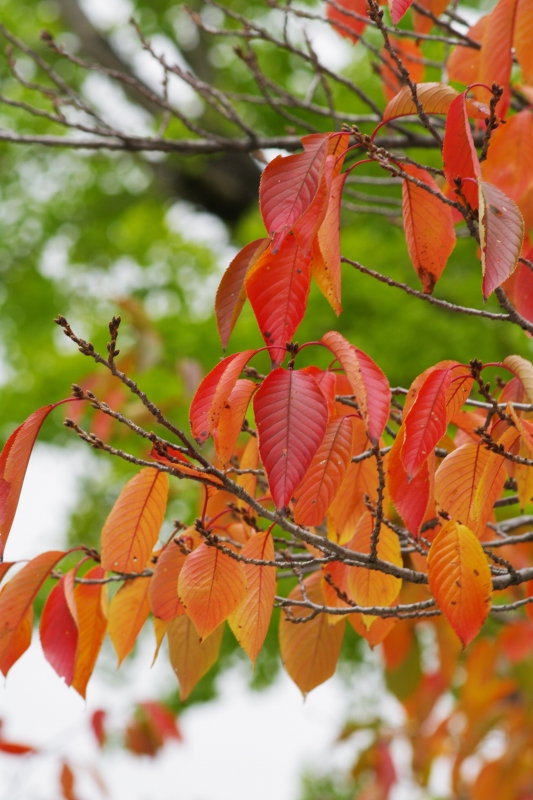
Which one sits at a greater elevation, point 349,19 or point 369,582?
point 349,19

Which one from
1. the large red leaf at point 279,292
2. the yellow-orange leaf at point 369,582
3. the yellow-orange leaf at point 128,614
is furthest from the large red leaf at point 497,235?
the yellow-orange leaf at point 128,614

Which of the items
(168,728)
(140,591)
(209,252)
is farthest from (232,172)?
(140,591)

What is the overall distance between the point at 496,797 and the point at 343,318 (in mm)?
1654

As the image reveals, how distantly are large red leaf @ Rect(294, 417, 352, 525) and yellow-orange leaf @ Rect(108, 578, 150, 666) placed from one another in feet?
0.91

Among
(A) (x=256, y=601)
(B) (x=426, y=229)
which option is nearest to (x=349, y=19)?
(B) (x=426, y=229)

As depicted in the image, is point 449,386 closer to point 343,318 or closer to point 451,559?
point 451,559

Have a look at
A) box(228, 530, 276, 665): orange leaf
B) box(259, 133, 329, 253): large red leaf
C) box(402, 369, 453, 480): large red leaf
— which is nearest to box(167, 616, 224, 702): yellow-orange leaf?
box(228, 530, 276, 665): orange leaf

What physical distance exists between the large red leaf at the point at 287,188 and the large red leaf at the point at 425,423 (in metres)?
0.19

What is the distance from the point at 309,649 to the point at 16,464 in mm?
450

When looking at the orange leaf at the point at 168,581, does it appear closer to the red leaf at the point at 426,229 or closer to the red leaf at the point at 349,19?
the red leaf at the point at 426,229

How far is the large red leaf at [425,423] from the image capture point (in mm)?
677

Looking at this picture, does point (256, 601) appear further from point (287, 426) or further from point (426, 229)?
point (426, 229)

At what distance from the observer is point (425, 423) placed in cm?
69

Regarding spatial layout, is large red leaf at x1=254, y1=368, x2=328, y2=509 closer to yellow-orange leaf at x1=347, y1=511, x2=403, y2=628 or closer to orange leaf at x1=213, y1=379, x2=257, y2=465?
orange leaf at x1=213, y1=379, x2=257, y2=465
